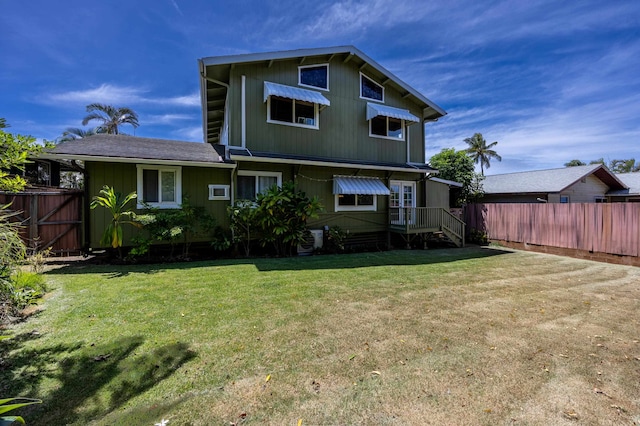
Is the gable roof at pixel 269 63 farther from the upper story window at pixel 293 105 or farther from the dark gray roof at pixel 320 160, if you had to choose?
the dark gray roof at pixel 320 160

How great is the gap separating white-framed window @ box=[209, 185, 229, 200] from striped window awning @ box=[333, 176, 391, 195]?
4.15m

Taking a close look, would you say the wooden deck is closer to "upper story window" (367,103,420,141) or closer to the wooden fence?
the wooden fence

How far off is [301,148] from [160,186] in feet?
16.9

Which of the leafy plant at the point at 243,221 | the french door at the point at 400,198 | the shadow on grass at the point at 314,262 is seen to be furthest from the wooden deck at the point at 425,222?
the leafy plant at the point at 243,221

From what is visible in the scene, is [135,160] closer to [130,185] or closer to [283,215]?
[130,185]

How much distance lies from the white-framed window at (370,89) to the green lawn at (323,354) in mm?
9411

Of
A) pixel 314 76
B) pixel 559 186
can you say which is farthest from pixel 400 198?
pixel 559 186

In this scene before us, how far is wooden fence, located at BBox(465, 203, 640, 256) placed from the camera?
879cm

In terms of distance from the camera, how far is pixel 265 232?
30.8ft

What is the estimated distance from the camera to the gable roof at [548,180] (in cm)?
1719

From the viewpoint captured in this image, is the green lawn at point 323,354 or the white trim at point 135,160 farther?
the white trim at point 135,160

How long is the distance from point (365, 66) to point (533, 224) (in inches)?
388

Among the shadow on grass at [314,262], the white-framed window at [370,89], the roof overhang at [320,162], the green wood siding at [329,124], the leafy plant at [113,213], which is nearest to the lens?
the shadow on grass at [314,262]

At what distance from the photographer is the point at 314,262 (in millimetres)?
8375
